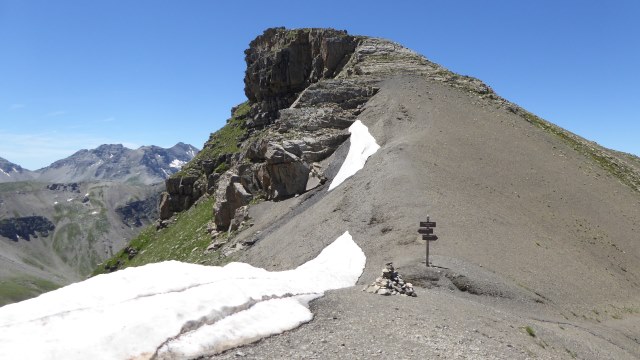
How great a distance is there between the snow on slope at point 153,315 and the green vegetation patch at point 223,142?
284ft

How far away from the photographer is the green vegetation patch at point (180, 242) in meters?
64.7

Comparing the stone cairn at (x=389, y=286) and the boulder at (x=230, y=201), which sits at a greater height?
the boulder at (x=230, y=201)

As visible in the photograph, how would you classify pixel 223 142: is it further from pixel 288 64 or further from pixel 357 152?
pixel 357 152

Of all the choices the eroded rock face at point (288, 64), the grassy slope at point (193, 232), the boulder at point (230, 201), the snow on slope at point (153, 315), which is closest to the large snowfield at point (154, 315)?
the snow on slope at point (153, 315)

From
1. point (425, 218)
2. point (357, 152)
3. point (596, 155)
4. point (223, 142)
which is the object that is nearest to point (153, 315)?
point (425, 218)

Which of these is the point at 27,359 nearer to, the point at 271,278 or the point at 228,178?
the point at 271,278

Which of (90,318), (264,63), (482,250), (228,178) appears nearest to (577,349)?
(482,250)

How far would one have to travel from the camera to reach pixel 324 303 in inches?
Answer: 705

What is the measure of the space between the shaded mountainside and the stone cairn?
2.32 feet

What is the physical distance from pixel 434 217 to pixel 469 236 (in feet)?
10.6

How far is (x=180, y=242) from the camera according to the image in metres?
76.0

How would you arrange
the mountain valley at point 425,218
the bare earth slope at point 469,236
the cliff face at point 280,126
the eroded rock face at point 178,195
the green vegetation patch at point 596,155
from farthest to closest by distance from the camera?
the eroded rock face at point 178,195 < the green vegetation patch at point 596,155 < the cliff face at point 280,126 < the mountain valley at point 425,218 < the bare earth slope at point 469,236

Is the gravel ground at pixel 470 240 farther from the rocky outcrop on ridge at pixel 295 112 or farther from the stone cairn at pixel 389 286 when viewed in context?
the rocky outcrop on ridge at pixel 295 112

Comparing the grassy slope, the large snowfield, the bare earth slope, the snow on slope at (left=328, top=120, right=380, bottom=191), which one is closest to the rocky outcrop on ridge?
the grassy slope
